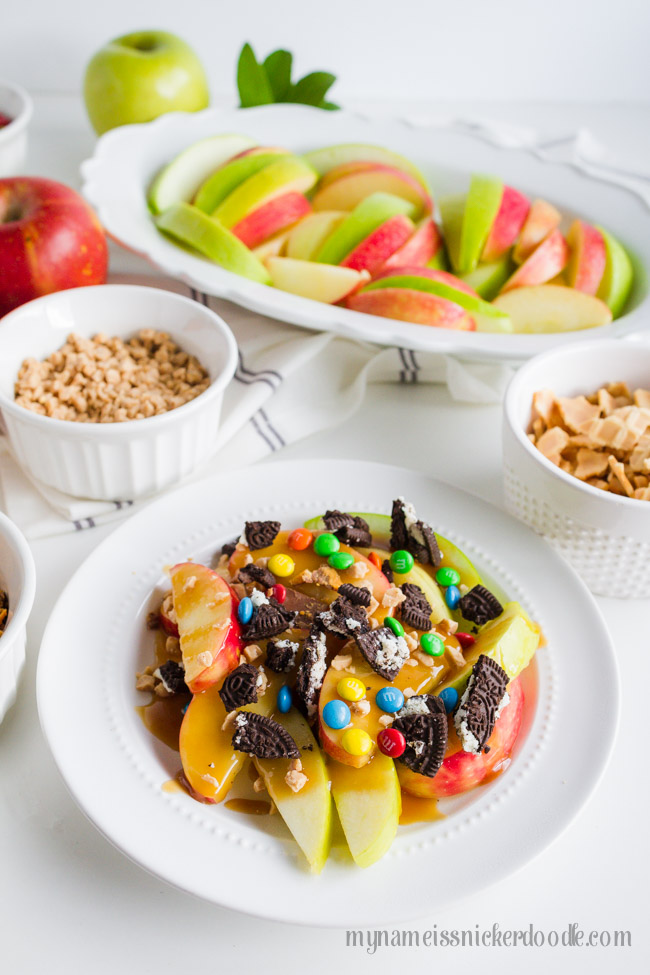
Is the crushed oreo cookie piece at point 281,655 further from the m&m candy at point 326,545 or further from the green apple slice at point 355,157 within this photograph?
the green apple slice at point 355,157

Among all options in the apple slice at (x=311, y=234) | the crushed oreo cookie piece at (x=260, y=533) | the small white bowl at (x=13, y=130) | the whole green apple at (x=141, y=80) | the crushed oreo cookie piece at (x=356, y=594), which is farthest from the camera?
the whole green apple at (x=141, y=80)

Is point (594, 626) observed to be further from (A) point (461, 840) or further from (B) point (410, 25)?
(B) point (410, 25)

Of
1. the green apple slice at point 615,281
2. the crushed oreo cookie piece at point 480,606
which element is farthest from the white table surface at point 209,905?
the green apple slice at point 615,281

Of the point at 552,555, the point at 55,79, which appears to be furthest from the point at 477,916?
the point at 55,79

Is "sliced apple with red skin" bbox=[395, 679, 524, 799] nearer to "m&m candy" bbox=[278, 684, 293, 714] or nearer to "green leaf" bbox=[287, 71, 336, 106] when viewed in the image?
"m&m candy" bbox=[278, 684, 293, 714]

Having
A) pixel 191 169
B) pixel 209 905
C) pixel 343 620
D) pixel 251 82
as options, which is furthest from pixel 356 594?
pixel 251 82

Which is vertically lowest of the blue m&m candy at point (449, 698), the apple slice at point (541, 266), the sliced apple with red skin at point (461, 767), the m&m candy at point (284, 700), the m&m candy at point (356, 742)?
the sliced apple with red skin at point (461, 767)

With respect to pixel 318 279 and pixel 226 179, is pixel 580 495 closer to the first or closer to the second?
pixel 318 279
